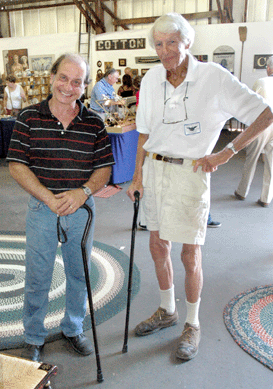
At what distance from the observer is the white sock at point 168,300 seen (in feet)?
7.65

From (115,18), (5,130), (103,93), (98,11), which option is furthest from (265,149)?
(98,11)

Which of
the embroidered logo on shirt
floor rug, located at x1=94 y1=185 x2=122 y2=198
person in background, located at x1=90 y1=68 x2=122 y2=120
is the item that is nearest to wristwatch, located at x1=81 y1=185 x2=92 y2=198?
the embroidered logo on shirt

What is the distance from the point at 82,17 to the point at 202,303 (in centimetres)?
1243

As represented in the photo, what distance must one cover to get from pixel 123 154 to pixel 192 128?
3690 mm

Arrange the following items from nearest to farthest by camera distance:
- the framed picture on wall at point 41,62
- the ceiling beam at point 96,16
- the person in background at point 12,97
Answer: the person in background at point 12,97
the ceiling beam at point 96,16
the framed picture on wall at point 41,62

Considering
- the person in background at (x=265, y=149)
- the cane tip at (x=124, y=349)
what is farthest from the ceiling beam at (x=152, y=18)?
the cane tip at (x=124, y=349)

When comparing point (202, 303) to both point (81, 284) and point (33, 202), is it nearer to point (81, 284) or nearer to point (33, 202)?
point (81, 284)

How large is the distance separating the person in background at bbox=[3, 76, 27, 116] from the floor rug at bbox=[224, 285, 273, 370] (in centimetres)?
692

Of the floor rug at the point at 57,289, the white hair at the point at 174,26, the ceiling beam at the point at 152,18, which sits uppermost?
the ceiling beam at the point at 152,18

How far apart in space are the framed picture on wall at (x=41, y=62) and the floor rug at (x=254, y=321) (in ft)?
40.3

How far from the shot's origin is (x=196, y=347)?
2.15 metres

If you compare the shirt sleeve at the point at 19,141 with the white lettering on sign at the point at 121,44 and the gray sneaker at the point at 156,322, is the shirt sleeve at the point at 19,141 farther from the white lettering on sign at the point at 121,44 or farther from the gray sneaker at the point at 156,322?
the white lettering on sign at the point at 121,44

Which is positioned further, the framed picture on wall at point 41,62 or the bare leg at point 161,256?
the framed picture on wall at point 41,62

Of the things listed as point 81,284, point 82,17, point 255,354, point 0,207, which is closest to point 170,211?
point 81,284
